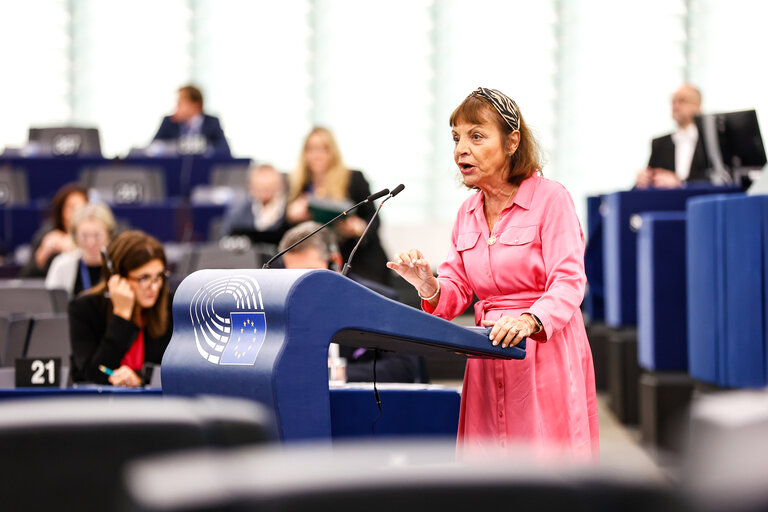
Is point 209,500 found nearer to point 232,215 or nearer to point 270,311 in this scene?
point 270,311

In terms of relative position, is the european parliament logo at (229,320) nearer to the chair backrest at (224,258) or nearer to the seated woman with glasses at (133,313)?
the seated woman with glasses at (133,313)

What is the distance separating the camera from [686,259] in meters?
4.95

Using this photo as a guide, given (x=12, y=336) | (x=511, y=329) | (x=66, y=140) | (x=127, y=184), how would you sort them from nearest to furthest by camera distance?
(x=511, y=329) → (x=12, y=336) → (x=127, y=184) → (x=66, y=140)

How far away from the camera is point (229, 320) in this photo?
67.4 inches

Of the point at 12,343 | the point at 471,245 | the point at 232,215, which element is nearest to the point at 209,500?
the point at 471,245

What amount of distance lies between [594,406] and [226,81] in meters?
9.59

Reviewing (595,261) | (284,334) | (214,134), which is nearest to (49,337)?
(284,334)

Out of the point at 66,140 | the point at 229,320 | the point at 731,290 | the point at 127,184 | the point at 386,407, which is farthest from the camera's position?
the point at 66,140

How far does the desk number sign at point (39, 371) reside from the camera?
8.49ft

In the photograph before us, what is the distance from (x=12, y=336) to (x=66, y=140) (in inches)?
203

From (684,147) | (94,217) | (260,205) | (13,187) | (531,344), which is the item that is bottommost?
(531,344)

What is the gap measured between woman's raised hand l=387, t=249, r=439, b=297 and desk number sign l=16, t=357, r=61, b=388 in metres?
1.07

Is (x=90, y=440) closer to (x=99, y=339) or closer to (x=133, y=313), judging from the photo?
(x=133, y=313)

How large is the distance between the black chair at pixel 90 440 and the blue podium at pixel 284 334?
0.77m
